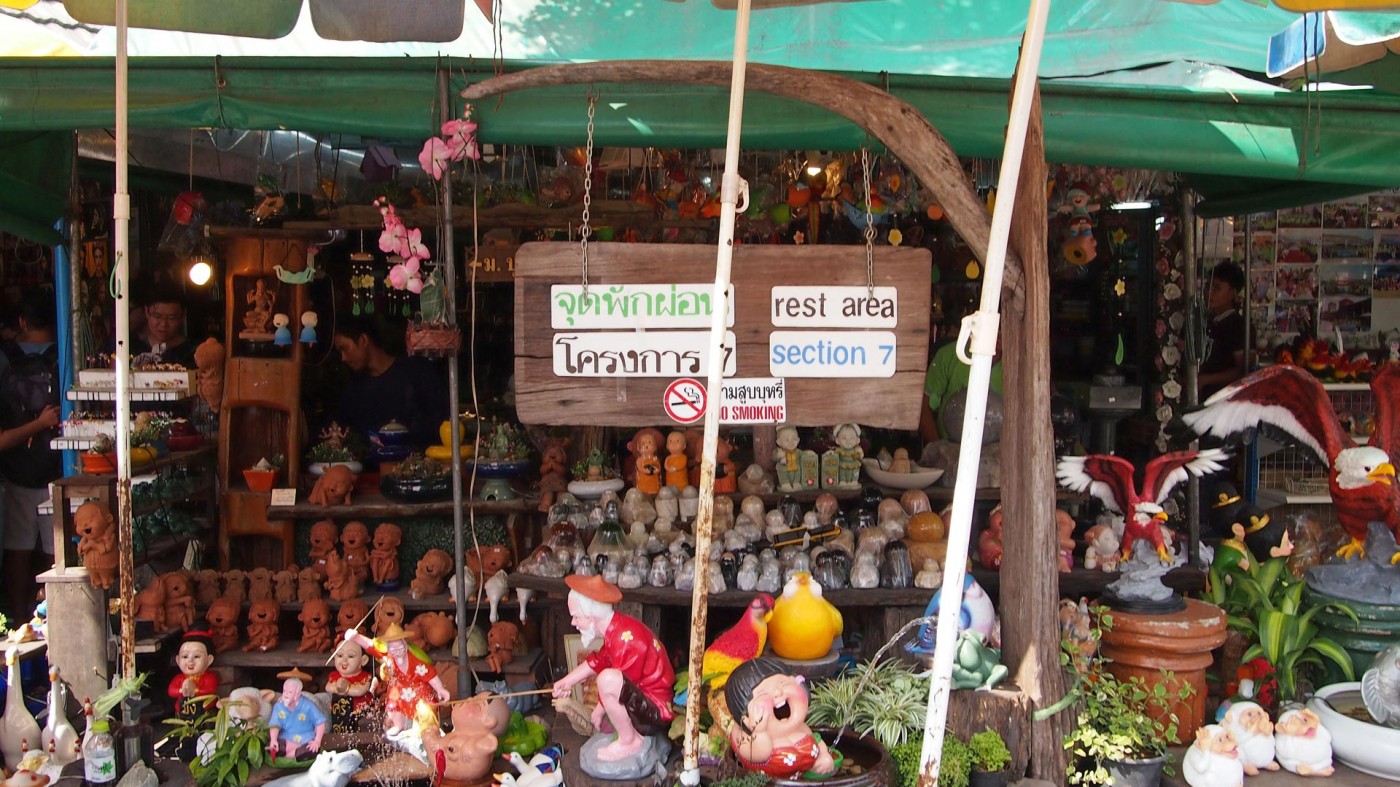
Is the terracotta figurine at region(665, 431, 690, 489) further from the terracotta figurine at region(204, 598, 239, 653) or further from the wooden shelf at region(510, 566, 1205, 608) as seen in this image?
the terracotta figurine at region(204, 598, 239, 653)

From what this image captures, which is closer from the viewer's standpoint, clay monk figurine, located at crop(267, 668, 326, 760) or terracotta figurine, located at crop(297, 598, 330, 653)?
clay monk figurine, located at crop(267, 668, 326, 760)

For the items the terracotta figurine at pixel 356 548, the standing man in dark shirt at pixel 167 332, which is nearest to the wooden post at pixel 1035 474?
the terracotta figurine at pixel 356 548

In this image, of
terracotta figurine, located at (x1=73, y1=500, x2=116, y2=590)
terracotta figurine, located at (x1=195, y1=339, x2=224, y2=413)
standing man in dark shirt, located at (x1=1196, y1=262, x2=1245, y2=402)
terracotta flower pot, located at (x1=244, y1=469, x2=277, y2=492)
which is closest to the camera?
terracotta figurine, located at (x1=73, y1=500, x2=116, y2=590)

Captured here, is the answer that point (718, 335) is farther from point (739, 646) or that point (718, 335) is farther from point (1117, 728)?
point (1117, 728)

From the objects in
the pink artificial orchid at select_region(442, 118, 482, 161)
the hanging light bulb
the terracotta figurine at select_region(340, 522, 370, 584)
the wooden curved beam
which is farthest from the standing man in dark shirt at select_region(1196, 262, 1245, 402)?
the hanging light bulb

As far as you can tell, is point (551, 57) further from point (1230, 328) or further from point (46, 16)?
point (1230, 328)

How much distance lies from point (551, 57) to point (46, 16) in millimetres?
1801

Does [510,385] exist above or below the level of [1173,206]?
below

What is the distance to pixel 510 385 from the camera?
7.11 metres

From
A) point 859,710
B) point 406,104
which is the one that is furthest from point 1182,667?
point 406,104

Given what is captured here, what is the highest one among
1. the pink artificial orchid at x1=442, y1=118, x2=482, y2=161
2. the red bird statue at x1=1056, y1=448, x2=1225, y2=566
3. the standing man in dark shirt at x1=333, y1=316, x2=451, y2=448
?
the pink artificial orchid at x1=442, y1=118, x2=482, y2=161

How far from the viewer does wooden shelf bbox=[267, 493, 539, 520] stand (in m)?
5.00

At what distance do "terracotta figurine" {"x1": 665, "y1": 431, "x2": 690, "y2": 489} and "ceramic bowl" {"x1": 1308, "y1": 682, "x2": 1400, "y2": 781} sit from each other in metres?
2.71

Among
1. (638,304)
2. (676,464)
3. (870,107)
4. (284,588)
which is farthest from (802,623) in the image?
(284,588)
